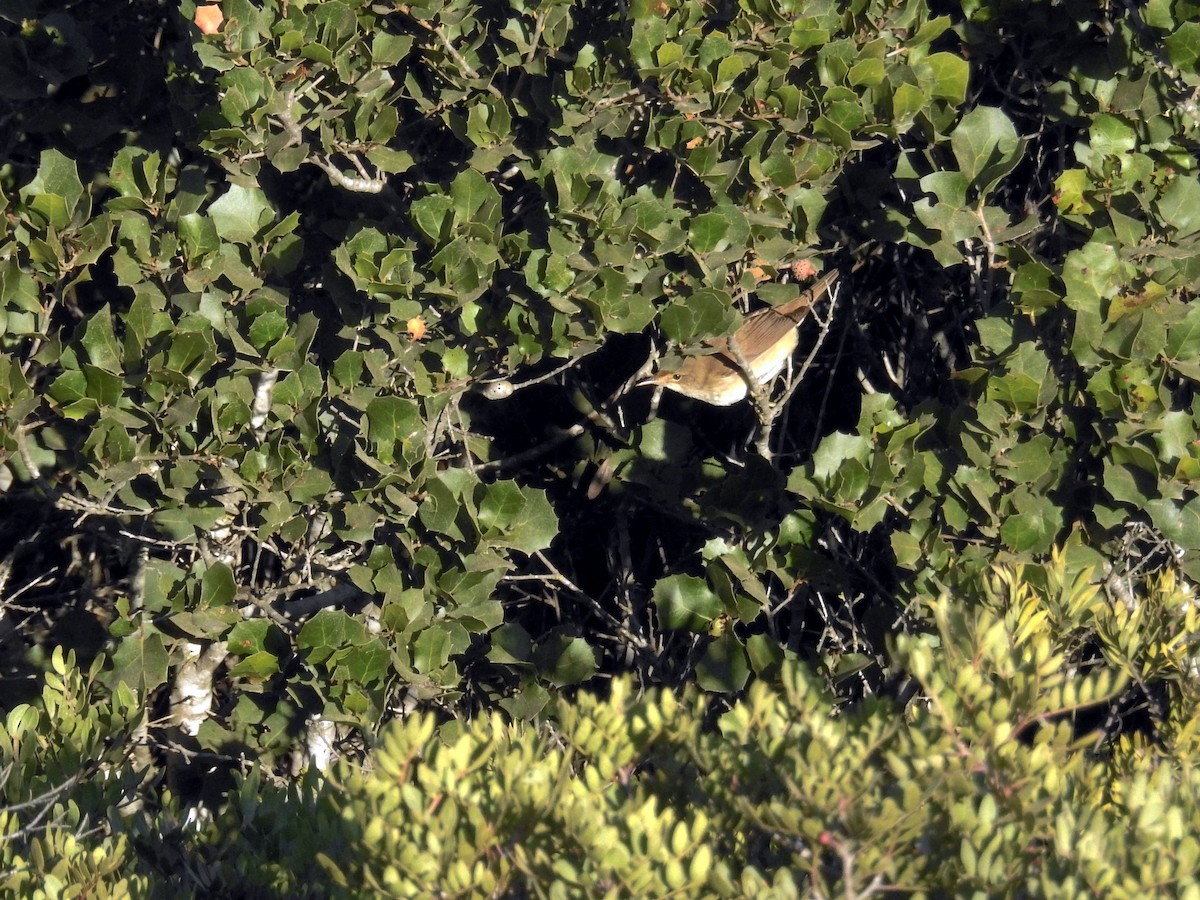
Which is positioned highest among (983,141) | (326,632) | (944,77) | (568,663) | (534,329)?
(944,77)

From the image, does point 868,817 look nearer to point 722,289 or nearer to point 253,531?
point 722,289

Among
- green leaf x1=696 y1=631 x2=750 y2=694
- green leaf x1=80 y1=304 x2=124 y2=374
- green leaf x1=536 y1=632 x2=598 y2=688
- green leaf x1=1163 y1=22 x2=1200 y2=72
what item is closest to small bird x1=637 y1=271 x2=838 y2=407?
green leaf x1=696 y1=631 x2=750 y2=694

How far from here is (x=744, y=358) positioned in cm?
358

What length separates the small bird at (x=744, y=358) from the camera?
3.61 meters

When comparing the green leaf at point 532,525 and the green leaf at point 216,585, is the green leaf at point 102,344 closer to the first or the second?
the green leaf at point 216,585

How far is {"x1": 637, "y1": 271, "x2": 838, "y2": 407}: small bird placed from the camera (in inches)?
142

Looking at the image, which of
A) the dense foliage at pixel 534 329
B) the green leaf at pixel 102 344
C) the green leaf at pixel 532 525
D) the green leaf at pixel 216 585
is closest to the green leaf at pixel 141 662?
the dense foliage at pixel 534 329

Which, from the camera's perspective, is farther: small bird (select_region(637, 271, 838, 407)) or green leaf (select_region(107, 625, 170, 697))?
small bird (select_region(637, 271, 838, 407))

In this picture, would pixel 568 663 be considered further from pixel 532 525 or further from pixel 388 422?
pixel 388 422

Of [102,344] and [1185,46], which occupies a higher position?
[1185,46]

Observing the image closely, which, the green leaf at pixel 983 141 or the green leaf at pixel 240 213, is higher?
Answer: the green leaf at pixel 983 141

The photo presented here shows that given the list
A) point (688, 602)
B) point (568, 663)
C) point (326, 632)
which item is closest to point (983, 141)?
point (688, 602)

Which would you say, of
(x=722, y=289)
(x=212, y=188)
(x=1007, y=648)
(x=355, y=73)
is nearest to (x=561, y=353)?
(x=722, y=289)

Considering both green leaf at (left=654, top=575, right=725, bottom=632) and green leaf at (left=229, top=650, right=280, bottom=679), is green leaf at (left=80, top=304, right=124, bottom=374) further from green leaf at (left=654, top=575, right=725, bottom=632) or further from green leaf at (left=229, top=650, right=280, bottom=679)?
green leaf at (left=654, top=575, right=725, bottom=632)
